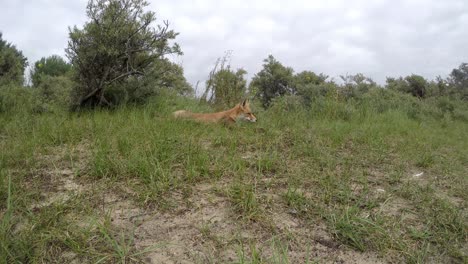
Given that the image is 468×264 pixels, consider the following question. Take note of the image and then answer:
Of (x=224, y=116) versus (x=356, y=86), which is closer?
(x=224, y=116)

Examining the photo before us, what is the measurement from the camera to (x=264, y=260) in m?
1.58

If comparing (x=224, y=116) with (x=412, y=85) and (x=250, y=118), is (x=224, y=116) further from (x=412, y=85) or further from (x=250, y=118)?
(x=412, y=85)

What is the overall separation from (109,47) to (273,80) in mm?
6165

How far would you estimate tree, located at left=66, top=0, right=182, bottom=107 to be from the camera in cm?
457

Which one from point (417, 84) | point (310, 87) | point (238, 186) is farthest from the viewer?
point (417, 84)

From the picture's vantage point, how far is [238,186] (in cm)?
215

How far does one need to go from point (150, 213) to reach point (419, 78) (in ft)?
41.2

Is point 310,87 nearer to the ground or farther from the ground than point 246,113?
farther from the ground

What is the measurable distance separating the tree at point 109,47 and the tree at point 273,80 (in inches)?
205

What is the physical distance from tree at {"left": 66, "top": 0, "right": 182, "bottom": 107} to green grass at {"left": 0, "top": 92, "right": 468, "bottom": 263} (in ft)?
3.42

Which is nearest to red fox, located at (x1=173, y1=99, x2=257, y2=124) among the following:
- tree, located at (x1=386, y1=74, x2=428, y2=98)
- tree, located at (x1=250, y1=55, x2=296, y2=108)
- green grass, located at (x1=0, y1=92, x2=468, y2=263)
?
green grass, located at (x1=0, y1=92, x2=468, y2=263)

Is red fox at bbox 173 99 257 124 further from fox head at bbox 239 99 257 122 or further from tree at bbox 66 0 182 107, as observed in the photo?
tree at bbox 66 0 182 107

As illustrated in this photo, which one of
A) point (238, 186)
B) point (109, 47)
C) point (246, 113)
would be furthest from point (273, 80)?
point (238, 186)

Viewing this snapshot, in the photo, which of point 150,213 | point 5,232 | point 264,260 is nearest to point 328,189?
point 264,260
